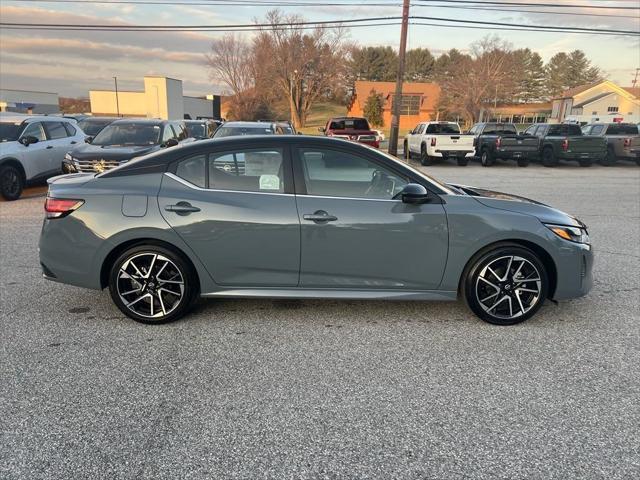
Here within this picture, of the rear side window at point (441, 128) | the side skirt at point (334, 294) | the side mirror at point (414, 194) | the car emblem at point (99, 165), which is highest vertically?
the rear side window at point (441, 128)

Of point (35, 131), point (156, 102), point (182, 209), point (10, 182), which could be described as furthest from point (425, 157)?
point (156, 102)

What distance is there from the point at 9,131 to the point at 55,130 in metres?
1.14

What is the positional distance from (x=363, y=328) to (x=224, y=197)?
64.3 inches

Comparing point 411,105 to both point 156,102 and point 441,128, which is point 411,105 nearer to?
point 156,102

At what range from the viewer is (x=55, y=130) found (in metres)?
11.5

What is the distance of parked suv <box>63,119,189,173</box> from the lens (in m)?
9.62

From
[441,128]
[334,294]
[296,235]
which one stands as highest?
[441,128]

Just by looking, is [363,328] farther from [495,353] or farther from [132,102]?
[132,102]

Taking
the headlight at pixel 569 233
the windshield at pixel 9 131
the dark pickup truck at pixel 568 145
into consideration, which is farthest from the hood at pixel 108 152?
the dark pickup truck at pixel 568 145

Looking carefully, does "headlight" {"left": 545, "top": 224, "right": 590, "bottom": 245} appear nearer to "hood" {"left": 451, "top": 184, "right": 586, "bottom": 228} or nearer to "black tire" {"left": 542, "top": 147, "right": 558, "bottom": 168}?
"hood" {"left": 451, "top": 184, "right": 586, "bottom": 228}

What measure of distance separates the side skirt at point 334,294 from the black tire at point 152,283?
0.94ft

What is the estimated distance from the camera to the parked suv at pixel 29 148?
397 inches

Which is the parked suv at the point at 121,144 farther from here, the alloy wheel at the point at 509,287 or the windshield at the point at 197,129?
the alloy wheel at the point at 509,287

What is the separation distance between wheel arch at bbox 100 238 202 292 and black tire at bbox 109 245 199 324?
0.02m
